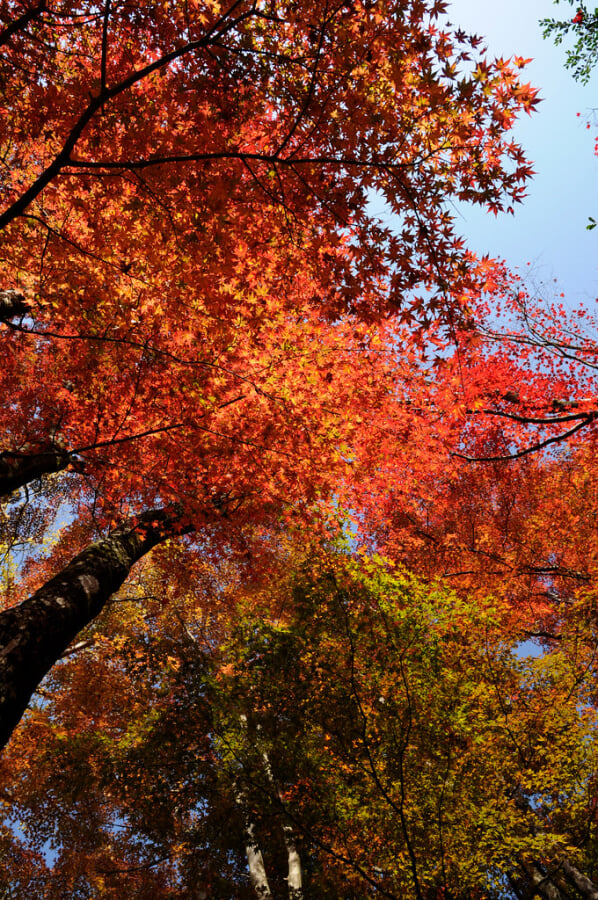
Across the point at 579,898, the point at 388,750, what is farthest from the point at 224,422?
the point at 579,898

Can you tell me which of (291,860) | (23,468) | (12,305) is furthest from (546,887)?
(12,305)

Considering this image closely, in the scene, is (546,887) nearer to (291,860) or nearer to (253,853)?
(291,860)

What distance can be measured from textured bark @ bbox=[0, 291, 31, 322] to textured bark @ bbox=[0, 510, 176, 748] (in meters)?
5.07

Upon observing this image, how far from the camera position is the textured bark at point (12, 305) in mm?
8367

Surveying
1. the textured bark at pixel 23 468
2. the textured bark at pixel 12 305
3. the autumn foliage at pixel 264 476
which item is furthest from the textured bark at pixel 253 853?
the textured bark at pixel 12 305

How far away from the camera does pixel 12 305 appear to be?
28.1ft

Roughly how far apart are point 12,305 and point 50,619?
22.5 ft

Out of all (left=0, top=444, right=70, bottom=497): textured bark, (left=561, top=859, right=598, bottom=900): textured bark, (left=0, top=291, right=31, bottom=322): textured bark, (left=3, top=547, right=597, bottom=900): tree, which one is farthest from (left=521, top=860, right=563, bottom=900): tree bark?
(left=0, top=291, right=31, bottom=322): textured bark

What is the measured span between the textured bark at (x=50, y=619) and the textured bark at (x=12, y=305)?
507cm

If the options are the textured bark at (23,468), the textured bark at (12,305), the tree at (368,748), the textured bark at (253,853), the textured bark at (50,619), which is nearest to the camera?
the textured bark at (50,619)

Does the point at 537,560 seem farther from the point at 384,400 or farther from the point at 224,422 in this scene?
the point at 224,422

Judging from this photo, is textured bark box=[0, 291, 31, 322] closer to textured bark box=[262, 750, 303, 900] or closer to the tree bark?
textured bark box=[262, 750, 303, 900]

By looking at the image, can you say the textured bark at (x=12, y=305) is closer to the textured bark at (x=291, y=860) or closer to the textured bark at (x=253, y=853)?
the textured bark at (x=291, y=860)

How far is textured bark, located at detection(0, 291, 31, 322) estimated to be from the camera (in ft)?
27.5
